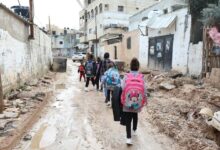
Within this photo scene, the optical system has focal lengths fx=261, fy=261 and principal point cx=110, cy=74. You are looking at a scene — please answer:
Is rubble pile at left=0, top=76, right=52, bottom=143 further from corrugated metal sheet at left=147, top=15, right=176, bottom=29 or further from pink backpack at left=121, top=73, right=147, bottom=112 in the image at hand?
corrugated metal sheet at left=147, top=15, right=176, bottom=29

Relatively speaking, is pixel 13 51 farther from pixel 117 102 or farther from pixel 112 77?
pixel 117 102

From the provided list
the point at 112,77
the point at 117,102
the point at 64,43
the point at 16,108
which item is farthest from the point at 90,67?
the point at 64,43

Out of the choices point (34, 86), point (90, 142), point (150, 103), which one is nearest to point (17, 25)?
point (34, 86)

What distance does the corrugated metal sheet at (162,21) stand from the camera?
14569 millimetres

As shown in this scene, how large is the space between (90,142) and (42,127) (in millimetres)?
1568

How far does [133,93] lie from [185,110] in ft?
10.4

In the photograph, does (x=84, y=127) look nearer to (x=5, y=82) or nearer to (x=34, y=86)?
(x=5, y=82)

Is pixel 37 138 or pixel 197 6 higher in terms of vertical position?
pixel 197 6

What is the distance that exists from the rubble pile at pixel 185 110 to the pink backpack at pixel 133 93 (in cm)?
121

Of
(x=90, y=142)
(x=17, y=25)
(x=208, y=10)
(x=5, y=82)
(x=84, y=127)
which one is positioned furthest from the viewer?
(x=17, y=25)

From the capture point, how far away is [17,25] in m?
10.5

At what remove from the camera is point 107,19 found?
42.1m

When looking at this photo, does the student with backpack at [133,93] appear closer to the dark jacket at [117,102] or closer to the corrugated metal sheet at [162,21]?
the dark jacket at [117,102]

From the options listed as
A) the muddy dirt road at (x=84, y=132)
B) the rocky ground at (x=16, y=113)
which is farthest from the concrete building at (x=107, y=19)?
the muddy dirt road at (x=84, y=132)
